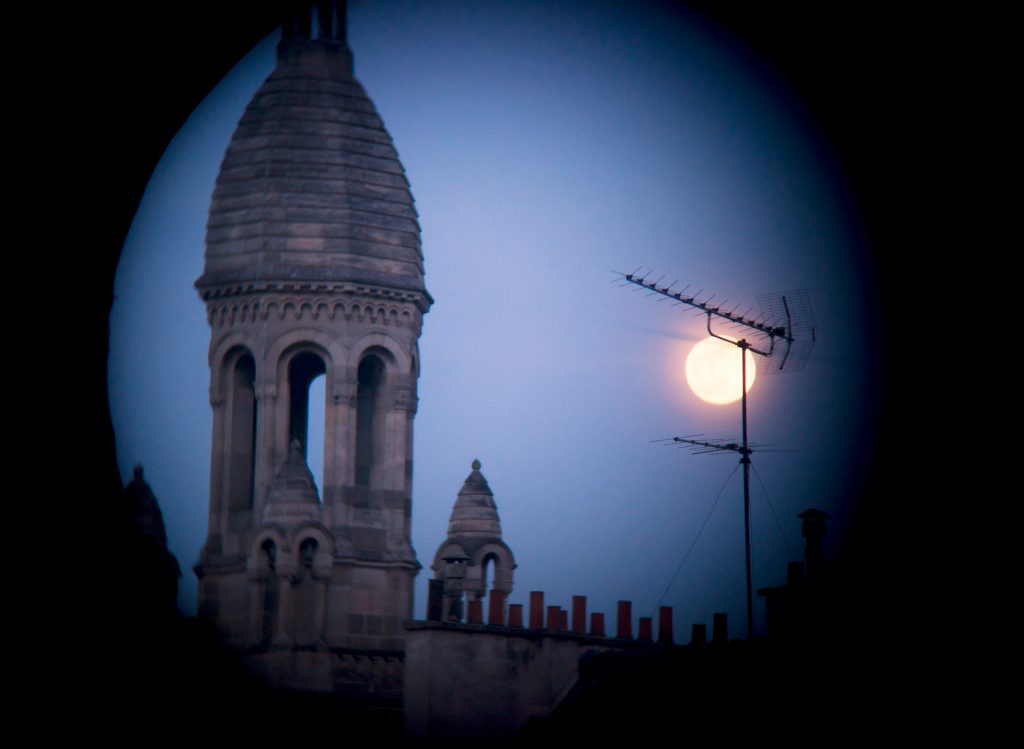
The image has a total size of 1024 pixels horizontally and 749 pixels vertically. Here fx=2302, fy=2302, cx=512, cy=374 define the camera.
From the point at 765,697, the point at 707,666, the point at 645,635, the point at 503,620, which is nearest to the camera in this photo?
the point at 765,697

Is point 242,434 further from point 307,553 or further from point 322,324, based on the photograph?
point 307,553

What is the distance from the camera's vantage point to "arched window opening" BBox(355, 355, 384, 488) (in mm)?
→ 60688

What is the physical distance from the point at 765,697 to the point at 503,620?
14.9m

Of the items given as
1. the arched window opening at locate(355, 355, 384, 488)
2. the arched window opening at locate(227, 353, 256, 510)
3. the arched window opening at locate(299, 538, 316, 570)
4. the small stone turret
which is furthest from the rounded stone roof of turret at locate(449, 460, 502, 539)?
the arched window opening at locate(227, 353, 256, 510)

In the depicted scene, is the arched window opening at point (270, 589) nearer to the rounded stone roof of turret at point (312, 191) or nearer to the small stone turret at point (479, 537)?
the small stone turret at point (479, 537)

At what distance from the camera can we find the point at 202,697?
2228 centimetres

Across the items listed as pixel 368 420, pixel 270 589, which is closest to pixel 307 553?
pixel 270 589

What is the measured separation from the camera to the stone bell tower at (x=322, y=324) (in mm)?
58781

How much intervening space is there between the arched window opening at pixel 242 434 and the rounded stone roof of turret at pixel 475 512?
22.4ft

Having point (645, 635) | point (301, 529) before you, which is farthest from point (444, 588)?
point (301, 529)

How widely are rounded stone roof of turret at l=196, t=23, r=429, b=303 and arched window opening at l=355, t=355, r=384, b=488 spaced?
2449 millimetres

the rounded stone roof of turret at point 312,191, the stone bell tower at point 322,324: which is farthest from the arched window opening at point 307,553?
the rounded stone roof of turret at point 312,191

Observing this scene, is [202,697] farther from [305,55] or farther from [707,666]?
[305,55]

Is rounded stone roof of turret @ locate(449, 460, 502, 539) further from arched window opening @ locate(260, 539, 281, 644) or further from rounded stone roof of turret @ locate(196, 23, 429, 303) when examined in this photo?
rounded stone roof of turret @ locate(196, 23, 429, 303)
